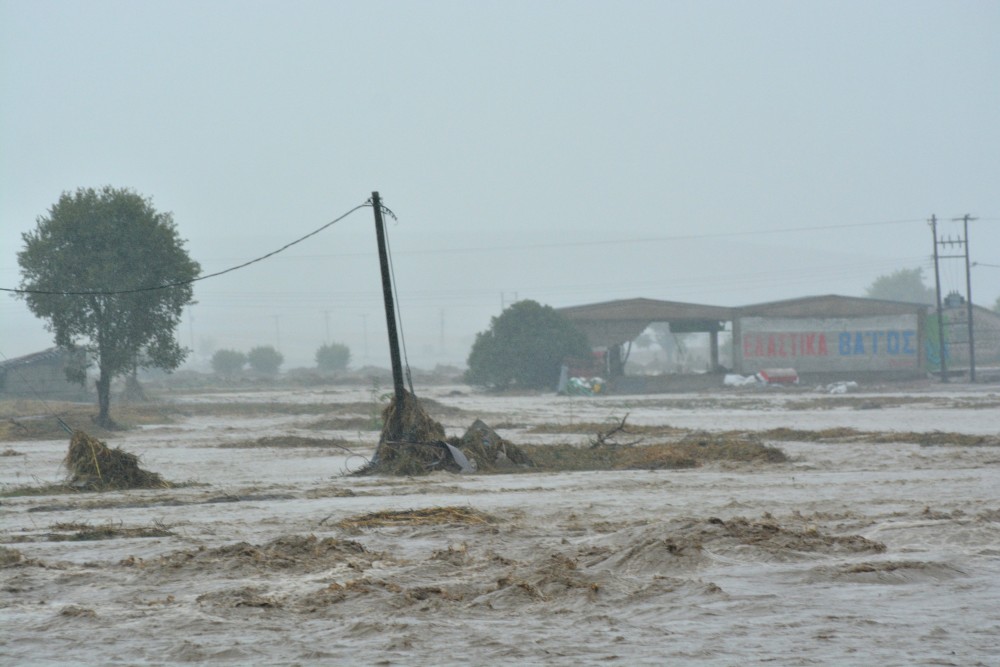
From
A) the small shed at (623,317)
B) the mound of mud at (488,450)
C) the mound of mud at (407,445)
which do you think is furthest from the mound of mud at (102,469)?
the small shed at (623,317)

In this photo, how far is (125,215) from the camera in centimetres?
3859

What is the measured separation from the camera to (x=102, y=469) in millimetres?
19156

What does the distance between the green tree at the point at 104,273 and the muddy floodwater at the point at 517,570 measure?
1823cm

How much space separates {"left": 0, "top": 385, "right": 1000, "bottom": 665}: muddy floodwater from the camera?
8008 millimetres

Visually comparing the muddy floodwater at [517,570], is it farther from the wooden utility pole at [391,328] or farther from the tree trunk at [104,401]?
the tree trunk at [104,401]

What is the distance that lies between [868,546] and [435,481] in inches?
393

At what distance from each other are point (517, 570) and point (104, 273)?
3034 cm

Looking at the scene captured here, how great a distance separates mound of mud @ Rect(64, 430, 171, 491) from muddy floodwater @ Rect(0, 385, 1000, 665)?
69 cm

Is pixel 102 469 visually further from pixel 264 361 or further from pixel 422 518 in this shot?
pixel 264 361

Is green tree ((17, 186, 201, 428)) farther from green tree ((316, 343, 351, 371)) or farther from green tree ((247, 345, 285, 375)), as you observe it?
green tree ((316, 343, 351, 371))

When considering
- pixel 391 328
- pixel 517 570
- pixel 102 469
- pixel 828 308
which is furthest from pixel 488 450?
pixel 828 308

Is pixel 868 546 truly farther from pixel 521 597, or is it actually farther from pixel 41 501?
pixel 41 501

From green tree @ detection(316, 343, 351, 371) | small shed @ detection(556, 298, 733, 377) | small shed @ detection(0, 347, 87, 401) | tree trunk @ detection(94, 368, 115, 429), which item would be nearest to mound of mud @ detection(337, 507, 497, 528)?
tree trunk @ detection(94, 368, 115, 429)

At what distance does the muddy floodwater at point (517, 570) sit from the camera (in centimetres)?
801
